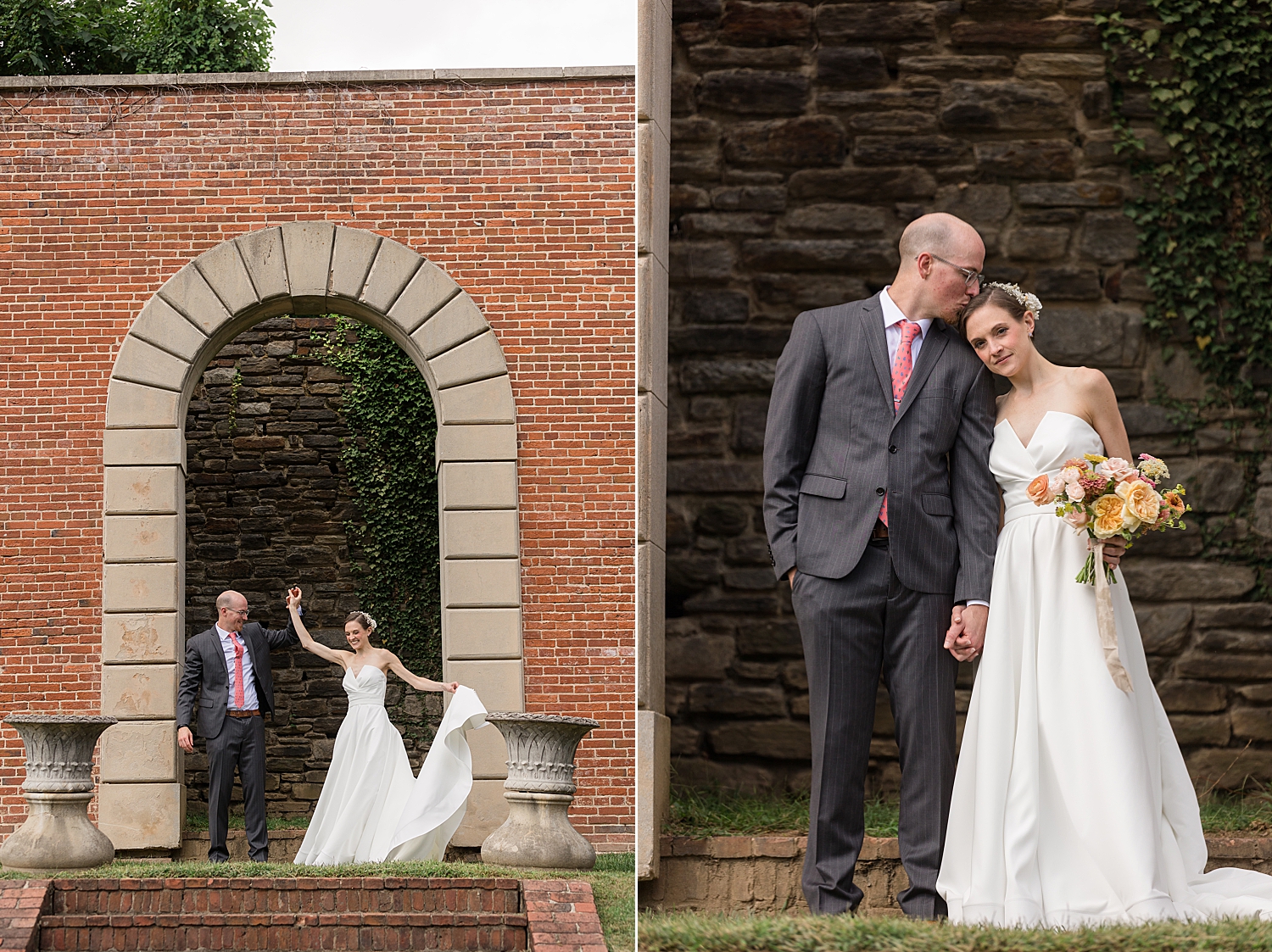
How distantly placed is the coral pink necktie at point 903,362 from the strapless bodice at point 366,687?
5.43 m

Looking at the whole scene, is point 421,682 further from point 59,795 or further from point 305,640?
point 59,795

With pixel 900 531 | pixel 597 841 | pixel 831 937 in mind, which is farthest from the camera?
pixel 597 841

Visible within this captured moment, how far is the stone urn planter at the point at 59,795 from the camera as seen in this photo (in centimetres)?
772

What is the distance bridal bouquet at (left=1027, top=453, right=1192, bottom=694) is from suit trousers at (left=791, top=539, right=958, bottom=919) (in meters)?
0.45

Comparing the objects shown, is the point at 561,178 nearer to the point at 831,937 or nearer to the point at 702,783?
the point at 702,783

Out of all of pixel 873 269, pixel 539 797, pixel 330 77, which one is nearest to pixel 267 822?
pixel 539 797

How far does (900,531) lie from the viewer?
4.03 metres

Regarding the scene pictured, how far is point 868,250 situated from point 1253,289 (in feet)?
6.12

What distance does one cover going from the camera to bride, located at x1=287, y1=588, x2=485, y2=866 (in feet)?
27.2

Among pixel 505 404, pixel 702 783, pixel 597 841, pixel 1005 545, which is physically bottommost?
pixel 597 841

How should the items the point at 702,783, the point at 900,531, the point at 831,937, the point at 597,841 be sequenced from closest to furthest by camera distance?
the point at 831,937
the point at 900,531
the point at 702,783
the point at 597,841

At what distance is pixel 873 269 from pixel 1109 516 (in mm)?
2704

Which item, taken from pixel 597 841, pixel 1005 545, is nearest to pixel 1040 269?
pixel 1005 545

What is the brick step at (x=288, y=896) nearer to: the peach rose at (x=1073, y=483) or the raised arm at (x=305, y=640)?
the raised arm at (x=305, y=640)
